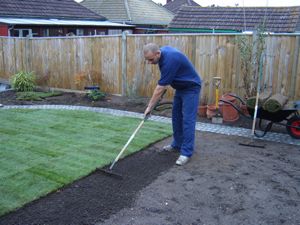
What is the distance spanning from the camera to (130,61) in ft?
33.8

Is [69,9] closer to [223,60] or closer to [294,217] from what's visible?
[223,60]

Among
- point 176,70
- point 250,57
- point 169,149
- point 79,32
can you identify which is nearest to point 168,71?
point 176,70

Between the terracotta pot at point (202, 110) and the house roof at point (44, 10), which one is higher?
the house roof at point (44, 10)

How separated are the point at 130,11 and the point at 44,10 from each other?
32.6 ft

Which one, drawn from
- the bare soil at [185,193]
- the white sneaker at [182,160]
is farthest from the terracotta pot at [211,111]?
the white sneaker at [182,160]

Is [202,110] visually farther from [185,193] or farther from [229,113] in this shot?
[185,193]

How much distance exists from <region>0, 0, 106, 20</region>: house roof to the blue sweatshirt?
16427 mm

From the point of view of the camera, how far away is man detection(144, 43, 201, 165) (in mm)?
5035

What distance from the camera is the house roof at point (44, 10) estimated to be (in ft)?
64.2

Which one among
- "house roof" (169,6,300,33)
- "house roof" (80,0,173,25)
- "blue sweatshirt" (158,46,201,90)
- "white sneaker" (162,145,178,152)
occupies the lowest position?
"white sneaker" (162,145,178,152)

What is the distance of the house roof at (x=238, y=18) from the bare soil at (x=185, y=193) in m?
12.3

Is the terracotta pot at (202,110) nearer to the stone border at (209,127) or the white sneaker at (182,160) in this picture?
the stone border at (209,127)

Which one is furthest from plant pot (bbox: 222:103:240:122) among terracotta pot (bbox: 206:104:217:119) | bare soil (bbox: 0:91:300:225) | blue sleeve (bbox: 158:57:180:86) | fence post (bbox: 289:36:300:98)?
blue sleeve (bbox: 158:57:180:86)

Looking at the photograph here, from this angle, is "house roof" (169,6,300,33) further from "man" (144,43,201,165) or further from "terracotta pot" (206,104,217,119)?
"man" (144,43,201,165)
